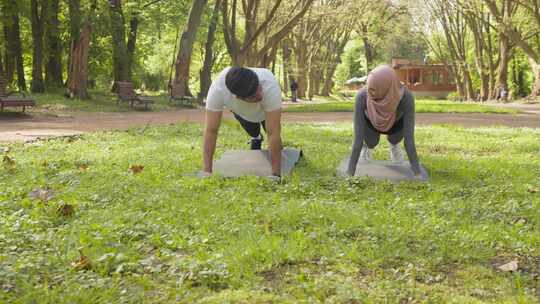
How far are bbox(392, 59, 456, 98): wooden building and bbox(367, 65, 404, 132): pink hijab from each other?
59753mm

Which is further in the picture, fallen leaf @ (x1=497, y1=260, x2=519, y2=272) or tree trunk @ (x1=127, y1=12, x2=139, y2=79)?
tree trunk @ (x1=127, y1=12, x2=139, y2=79)

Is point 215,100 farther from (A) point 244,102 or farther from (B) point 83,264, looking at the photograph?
(B) point 83,264

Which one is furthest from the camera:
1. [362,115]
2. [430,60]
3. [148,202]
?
[430,60]

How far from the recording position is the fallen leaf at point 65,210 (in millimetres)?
4363

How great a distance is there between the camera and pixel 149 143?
9.46 meters

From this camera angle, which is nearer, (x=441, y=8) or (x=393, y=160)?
(x=393, y=160)

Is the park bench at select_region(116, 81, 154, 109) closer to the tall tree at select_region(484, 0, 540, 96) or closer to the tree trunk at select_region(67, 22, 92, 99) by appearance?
the tree trunk at select_region(67, 22, 92, 99)

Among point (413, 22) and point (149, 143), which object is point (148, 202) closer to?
point (149, 143)

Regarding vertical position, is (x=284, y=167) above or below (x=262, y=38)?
below

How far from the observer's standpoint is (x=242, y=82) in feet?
18.5

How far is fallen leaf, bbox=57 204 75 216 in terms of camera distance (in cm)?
436

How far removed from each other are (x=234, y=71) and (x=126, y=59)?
2408cm

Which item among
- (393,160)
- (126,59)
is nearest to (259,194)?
(393,160)

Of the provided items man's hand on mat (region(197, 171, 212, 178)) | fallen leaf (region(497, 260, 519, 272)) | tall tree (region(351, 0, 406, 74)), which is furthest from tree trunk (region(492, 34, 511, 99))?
fallen leaf (region(497, 260, 519, 272))
